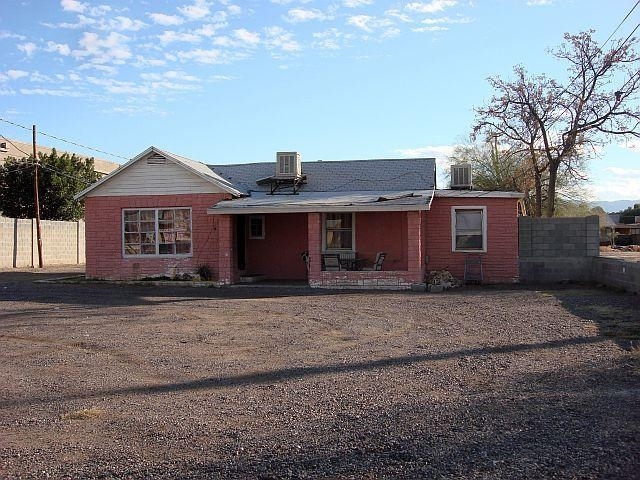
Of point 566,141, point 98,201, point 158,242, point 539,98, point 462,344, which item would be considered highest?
point 539,98

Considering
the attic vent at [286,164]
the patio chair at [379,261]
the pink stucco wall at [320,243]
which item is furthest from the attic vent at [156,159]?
the patio chair at [379,261]

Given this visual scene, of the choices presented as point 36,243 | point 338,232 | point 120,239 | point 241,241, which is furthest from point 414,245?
point 36,243

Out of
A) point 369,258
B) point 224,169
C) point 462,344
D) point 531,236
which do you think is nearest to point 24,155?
point 224,169

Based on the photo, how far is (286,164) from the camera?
22.1 m

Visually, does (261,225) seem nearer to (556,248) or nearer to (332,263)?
(332,263)

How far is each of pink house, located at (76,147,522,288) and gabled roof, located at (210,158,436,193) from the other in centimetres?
11

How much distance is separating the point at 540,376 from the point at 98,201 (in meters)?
16.7

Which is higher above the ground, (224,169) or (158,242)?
(224,169)

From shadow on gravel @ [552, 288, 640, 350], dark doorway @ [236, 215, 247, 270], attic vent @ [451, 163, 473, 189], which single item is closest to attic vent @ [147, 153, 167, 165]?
dark doorway @ [236, 215, 247, 270]

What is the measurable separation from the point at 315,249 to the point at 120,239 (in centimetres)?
649

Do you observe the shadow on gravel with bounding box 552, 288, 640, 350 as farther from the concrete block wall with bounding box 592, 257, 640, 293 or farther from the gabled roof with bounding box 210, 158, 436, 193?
the gabled roof with bounding box 210, 158, 436, 193

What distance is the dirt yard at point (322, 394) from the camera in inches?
188

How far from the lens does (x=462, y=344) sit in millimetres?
9734

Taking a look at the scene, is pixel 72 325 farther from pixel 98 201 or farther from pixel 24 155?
pixel 24 155
